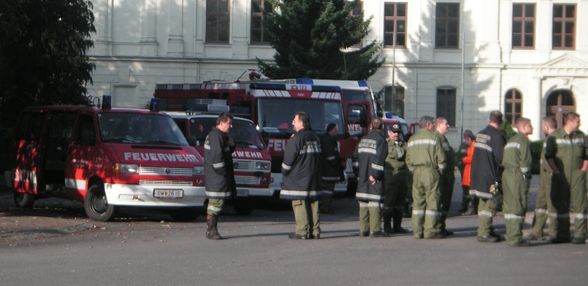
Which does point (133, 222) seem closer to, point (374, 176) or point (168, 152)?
point (168, 152)

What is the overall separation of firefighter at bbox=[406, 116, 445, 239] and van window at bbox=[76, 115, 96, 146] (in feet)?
19.1

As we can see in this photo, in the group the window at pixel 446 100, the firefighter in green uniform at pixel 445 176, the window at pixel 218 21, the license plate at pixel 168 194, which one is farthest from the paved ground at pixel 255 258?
the window at pixel 446 100

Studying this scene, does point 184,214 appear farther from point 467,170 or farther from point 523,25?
point 523,25

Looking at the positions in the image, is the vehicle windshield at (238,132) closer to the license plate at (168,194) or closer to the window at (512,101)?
the license plate at (168,194)

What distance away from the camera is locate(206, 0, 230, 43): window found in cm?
5803

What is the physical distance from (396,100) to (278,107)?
116 ft

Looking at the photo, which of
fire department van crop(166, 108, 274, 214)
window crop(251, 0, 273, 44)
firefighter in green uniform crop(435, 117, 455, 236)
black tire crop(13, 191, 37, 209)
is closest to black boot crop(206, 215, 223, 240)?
firefighter in green uniform crop(435, 117, 455, 236)

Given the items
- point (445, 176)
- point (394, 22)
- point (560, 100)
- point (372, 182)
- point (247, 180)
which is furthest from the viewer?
point (560, 100)

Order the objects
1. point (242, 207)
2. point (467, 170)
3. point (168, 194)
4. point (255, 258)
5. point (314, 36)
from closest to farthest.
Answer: point (255, 258), point (168, 194), point (242, 207), point (467, 170), point (314, 36)

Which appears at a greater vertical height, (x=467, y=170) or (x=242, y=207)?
(x=467, y=170)

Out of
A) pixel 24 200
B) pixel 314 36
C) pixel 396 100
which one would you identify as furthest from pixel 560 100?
pixel 24 200

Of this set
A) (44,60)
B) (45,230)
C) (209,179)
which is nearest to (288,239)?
(209,179)

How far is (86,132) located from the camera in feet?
64.3

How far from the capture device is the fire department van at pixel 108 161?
18.6m
